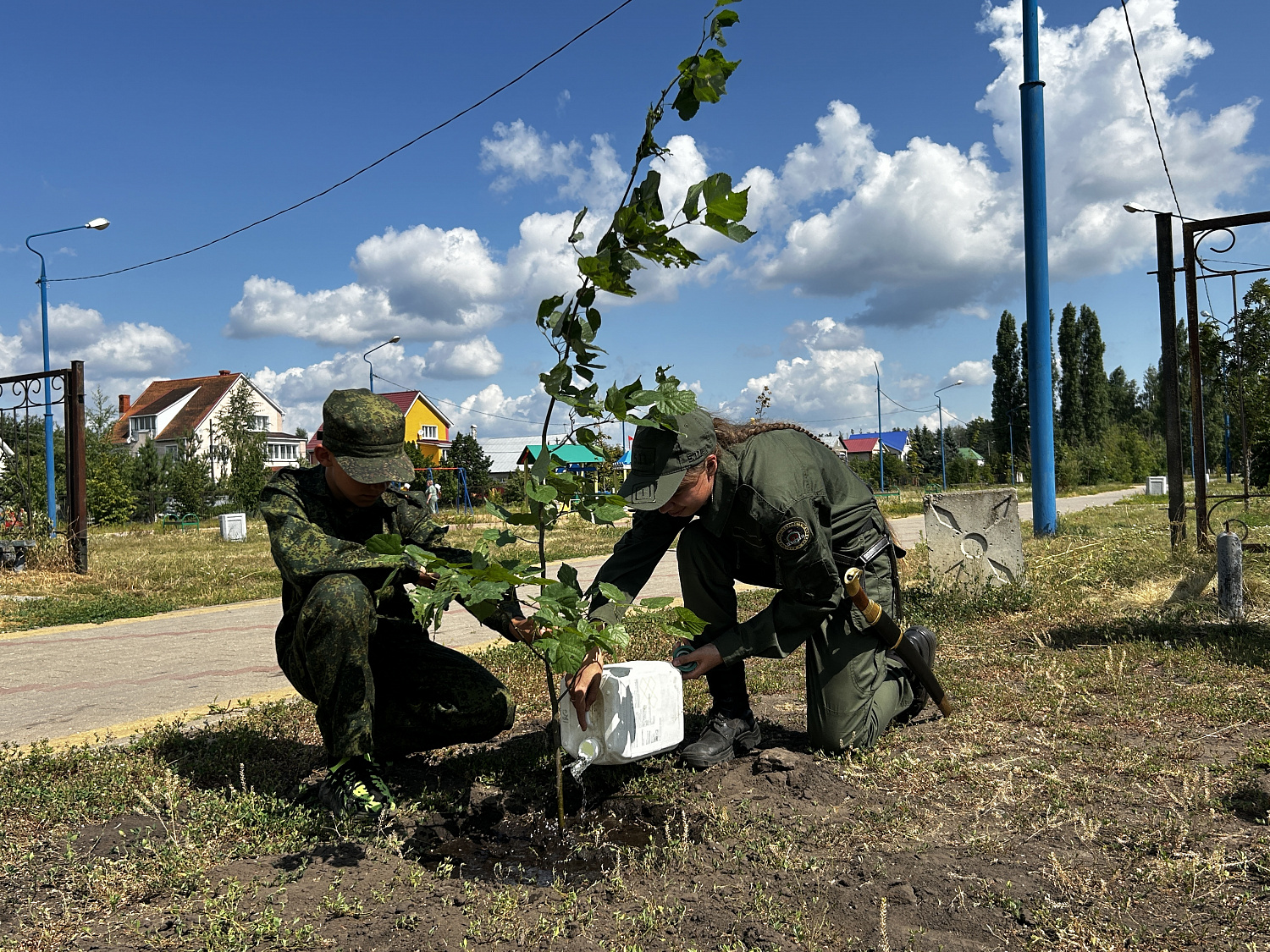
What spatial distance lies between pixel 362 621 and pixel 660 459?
1069 mm

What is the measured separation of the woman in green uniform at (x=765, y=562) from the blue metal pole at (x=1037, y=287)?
828 centimetres

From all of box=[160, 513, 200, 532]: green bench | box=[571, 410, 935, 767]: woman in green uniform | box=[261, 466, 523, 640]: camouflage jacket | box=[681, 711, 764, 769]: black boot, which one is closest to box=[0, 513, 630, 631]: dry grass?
box=[261, 466, 523, 640]: camouflage jacket

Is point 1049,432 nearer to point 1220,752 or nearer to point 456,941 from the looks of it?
point 1220,752

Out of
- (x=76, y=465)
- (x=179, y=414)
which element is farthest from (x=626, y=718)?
(x=179, y=414)

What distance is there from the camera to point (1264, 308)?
8.77 metres

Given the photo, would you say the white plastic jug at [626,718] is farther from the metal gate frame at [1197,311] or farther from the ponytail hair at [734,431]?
the metal gate frame at [1197,311]

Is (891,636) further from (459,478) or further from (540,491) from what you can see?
(459,478)

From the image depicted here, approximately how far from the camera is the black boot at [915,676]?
3781 mm

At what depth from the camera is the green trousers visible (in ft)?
11.1

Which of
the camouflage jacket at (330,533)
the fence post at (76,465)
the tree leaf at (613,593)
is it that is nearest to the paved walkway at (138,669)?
the camouflage jacket at (330,533)

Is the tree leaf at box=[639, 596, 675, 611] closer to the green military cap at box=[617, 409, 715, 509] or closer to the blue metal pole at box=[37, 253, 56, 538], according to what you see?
the green military cap at box=[617, 409, 715, 509]

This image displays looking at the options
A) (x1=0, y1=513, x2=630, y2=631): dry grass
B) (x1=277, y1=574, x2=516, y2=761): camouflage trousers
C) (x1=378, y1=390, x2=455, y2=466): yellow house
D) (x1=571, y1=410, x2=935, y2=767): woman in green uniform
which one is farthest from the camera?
(x1=378, y1=390, x2=455, y2=466): yellow house

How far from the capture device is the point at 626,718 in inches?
108

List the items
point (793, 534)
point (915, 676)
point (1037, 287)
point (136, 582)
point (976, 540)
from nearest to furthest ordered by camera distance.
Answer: point (793, 534), point (915, 676), point (976, 540), point (136, 582), point (1037, 287)
